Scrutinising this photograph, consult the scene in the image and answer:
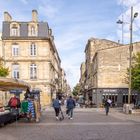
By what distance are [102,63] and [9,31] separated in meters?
16.0

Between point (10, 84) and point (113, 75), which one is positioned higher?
point (113, 75)

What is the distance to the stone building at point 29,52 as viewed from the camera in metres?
62.7

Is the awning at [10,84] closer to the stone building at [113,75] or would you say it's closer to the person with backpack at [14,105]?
the person with backpack at [14,105]

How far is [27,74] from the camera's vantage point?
207ft

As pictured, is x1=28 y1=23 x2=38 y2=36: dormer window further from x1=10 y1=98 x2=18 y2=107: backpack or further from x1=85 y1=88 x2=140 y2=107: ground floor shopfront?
x1=10 y1=98 x2=18 y2=107: backpack

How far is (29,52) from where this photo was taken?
2483 inches

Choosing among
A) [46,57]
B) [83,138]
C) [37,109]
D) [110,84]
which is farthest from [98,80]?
[83,138]

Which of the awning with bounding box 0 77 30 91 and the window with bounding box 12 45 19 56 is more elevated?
the window with bounding box 12 45 19 56

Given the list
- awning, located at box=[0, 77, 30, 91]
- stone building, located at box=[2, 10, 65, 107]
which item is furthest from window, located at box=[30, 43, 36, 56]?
awning, located at box=[0, 77, 30, 91]

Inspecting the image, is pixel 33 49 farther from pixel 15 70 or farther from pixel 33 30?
pixel 15 70

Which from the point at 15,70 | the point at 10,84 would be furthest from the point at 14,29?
the point at 10,84

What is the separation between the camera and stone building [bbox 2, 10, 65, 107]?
62.7 metres

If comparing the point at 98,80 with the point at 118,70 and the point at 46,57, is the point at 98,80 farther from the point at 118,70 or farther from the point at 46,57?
the point at 46,57

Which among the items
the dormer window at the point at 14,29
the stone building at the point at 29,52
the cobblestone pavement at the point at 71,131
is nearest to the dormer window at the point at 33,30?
the stone building at the point at 29,52
